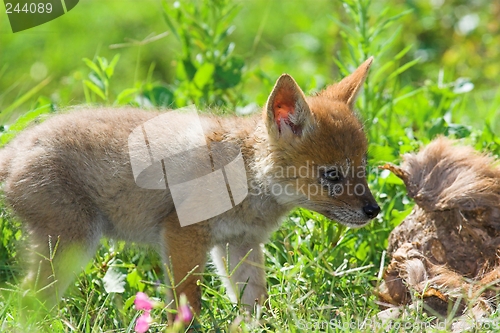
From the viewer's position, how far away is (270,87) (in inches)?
196

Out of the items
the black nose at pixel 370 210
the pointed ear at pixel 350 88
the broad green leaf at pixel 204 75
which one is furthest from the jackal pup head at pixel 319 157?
the broad green leaf at pixel 204 75

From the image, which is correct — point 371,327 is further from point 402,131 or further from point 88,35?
point 88,35

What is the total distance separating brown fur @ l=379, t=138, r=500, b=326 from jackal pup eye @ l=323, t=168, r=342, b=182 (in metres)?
0.37

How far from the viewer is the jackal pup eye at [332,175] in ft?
12.1

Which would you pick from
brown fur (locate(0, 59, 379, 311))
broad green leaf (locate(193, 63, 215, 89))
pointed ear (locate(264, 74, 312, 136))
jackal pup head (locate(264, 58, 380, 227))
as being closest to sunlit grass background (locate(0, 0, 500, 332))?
broad green leaf (locate(193, 63, 215, 89))

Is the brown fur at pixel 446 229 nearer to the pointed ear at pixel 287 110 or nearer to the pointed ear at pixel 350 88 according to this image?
the pointed ear at pixel 350 88

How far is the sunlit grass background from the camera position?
3.59m

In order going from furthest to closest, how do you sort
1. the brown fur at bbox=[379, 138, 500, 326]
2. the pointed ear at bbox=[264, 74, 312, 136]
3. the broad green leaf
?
the broad green leaf
the pointed ear at bbox=[264, 74, 312, 136]
the brown fur at bbox=[379, 138, 500, 326]

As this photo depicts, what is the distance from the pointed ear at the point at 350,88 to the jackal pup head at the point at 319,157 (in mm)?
218

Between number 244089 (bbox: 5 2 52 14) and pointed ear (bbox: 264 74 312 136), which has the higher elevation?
Answer: number 244089 (bbox: 5 2 52 14)

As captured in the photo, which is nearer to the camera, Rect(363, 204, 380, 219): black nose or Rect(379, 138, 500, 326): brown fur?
Rect(379, 138, 500, 326): brown fur

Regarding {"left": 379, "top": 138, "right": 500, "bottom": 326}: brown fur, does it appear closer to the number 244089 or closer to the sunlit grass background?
the sunlit grass background

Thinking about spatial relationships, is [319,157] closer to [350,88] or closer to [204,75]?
[350,88]

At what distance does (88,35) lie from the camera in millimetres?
7641
